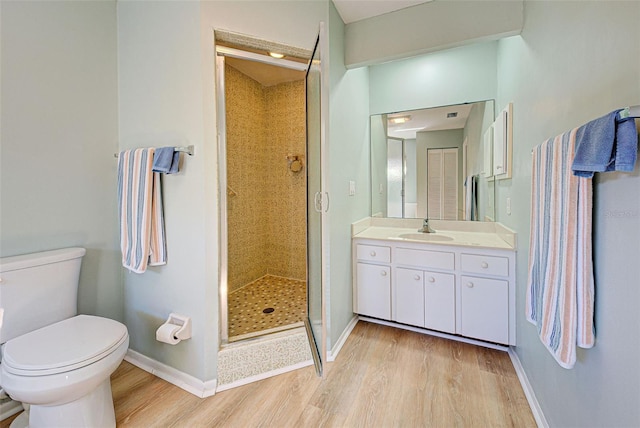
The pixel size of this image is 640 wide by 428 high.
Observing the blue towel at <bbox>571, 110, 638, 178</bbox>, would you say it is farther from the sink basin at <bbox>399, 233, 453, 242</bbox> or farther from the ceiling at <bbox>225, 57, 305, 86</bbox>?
the ceiling at <bbox>225, 57, 305, 86</bbox>

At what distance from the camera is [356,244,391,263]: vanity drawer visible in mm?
2180

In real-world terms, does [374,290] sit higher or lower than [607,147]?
lower

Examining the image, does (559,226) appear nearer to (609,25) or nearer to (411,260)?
(609,25)

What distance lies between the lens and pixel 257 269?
10.00ft

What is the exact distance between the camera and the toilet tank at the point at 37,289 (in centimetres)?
132

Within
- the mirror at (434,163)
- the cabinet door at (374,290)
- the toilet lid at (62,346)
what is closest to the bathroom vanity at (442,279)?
the cabinet door at (374,290)

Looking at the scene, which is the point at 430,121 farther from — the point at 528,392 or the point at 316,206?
the point at 528,392

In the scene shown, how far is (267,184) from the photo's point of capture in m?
3.11

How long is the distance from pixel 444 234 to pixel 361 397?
145cm

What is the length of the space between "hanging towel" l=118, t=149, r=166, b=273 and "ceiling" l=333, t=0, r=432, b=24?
1.64m

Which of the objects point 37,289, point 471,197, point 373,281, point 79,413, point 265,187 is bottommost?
point 79,413

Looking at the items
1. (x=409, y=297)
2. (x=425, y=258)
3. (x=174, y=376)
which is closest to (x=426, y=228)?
(x=425, y=258)

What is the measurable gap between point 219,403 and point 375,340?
1.18 metres

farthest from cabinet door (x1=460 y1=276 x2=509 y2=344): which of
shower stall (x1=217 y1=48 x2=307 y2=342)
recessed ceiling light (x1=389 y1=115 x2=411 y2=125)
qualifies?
recessed ceiling light (x1=389 y1=115 x2=411 y2=125)
